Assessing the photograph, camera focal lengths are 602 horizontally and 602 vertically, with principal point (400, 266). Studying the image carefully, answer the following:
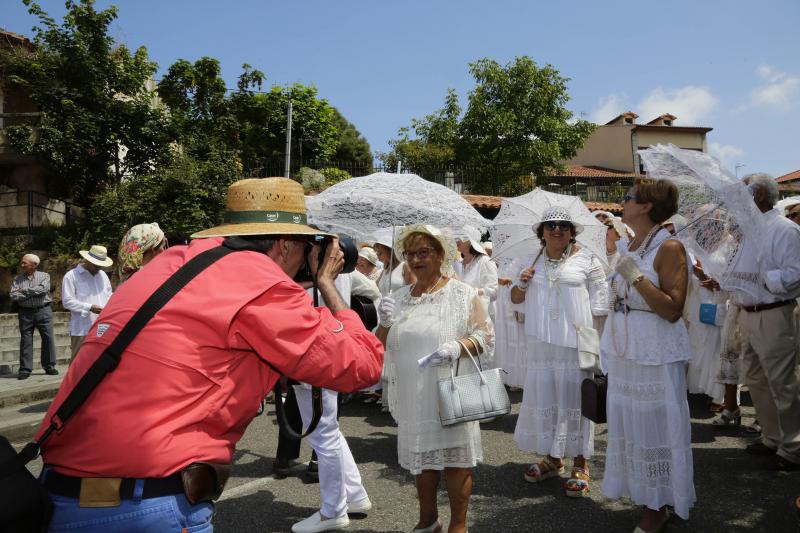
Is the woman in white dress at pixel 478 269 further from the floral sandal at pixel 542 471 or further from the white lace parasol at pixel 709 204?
the white lace parasol at pixel 709 204

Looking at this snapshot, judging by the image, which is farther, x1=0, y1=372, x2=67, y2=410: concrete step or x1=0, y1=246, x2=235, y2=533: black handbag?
x1=0, y1=372, x2=67, y2=410: concrete step

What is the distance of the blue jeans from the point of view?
162 centimetres

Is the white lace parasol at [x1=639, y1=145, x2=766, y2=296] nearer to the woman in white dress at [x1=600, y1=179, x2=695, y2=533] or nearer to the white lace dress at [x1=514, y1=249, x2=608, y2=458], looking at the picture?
the woman in white dress at [x1=600, y1=179, x2=695, y2=533]

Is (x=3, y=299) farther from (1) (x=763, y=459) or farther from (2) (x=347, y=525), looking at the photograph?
(1) (x=763, y=459)

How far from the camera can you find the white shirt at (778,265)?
4672 mm

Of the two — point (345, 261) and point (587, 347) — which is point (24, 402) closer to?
point (587, 347)

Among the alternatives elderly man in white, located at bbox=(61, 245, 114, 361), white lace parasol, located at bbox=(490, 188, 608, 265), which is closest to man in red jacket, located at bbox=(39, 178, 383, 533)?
white lace parasol, located at bbox=(490, 188, 608, 265)

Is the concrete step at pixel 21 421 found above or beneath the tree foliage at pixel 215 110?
beneath

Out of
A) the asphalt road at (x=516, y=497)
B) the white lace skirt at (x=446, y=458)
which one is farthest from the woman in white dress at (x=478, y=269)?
the white lace skirt at (x=446, y=458)

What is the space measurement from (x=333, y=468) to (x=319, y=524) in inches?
14.2

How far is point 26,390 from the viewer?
877 centimetres

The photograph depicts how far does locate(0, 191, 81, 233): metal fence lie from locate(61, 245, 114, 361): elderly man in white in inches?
386

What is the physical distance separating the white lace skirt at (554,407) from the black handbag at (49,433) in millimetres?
3540

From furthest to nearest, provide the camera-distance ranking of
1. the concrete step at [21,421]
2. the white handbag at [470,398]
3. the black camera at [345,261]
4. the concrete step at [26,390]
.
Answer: the concrete step at [26,390] < the concrete step at [21,421] < the white handbag at [470,398] < the black camera at [345,261]
